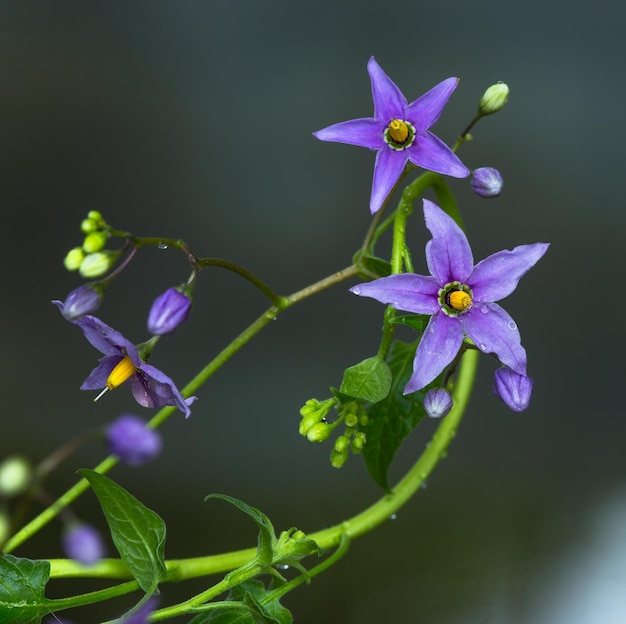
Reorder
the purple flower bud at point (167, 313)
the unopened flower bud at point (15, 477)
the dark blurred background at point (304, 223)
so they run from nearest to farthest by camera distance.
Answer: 1. the unopened flower bud at point (15, 477)
2. the purple flower bud at point (167, 313)
3. the dark blurred background at point (304, 223)

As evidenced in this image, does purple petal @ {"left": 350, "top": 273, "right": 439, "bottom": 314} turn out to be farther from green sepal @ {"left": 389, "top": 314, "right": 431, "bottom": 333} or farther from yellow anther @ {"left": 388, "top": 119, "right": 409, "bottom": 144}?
yellow anther @ {"left": 388, "top": 119, "right": 409, "bottom": 144}

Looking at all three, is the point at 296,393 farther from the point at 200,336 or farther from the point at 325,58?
the point at 325,58

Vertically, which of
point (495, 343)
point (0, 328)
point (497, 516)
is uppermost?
point (497, 516)

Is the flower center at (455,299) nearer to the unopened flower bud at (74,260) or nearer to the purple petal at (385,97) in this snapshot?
the purple petal at (385,97)

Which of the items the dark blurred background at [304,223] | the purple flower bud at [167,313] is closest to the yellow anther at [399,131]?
the purple flower bud at [167,313]

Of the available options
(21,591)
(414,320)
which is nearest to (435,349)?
(414,320)

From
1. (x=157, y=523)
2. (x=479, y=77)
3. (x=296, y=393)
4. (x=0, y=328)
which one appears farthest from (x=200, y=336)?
(x=157, y=523)

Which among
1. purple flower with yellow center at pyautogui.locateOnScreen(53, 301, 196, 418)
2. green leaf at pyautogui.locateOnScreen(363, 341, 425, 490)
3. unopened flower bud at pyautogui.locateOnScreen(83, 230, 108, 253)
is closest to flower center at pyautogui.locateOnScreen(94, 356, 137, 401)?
purple flower with yellow center at pyautogui.locateOnScreen(53, 301, 196, 418)

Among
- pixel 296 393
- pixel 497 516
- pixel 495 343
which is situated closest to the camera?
pixel 495 343
